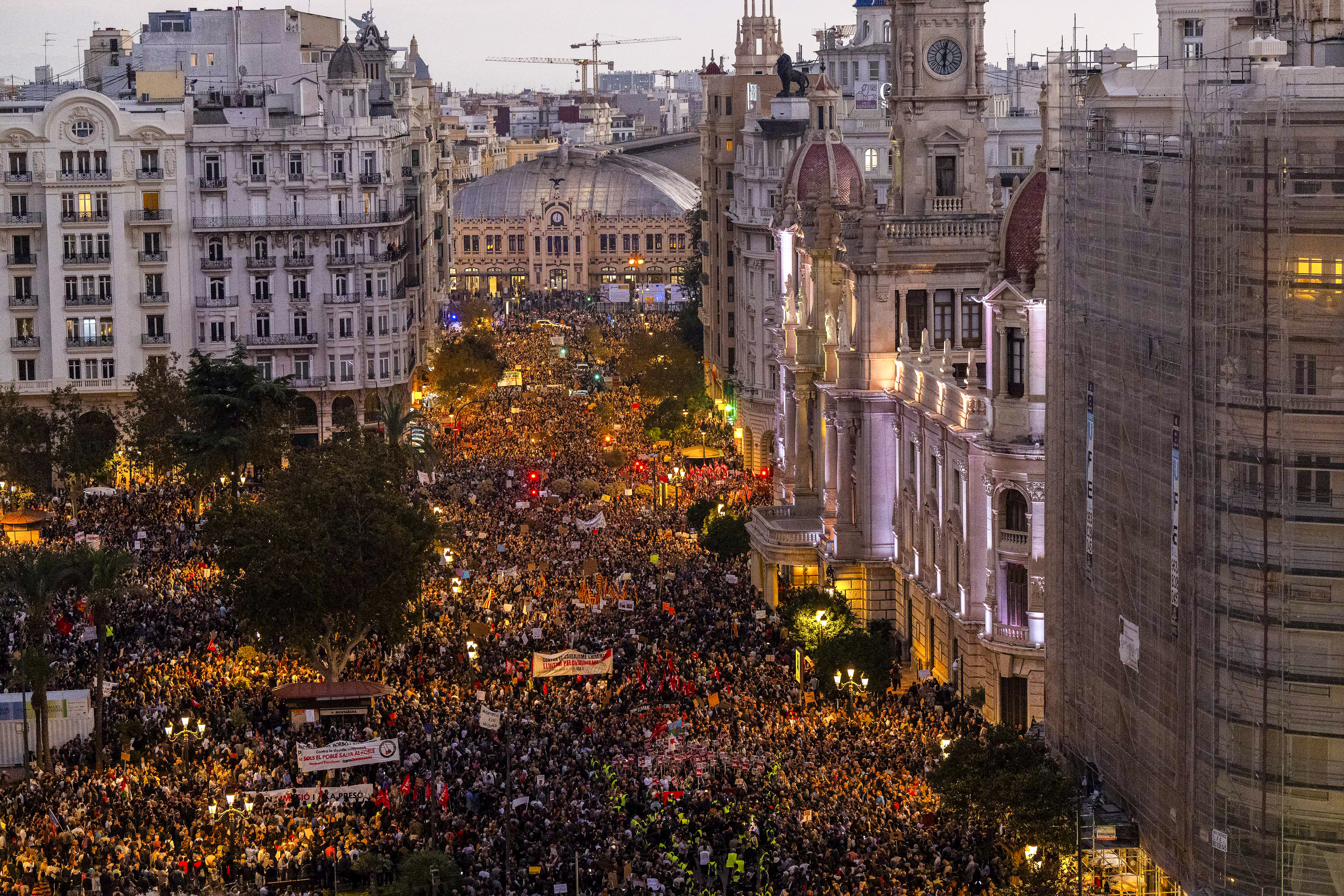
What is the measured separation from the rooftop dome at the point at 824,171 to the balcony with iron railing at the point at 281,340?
94.7 feet

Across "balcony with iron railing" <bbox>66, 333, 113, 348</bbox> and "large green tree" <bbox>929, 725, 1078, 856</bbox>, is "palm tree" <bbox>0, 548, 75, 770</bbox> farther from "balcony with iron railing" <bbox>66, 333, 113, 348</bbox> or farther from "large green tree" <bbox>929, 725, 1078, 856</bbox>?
"balcony with iron railing" <bbox>66, 333, 113, 348</bbox>

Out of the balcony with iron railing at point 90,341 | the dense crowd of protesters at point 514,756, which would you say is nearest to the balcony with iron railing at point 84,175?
the balcony with iron railing at point 90,341

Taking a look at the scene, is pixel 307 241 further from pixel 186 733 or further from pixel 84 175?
pixel 186 733

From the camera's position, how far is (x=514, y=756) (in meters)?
56.0

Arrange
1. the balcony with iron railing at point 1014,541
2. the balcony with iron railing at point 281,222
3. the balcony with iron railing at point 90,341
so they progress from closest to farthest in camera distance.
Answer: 1. the balcony with iron railing at point 1014,541
2. the balcony with iron railing at point 90,341
3. the balcony with iron railing at point 281,222

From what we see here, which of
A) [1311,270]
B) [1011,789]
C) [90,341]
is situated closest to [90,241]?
[90,341]

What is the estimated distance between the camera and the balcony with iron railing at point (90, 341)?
104m

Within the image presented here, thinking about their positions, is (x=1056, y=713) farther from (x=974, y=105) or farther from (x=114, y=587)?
(x=974, y=105)

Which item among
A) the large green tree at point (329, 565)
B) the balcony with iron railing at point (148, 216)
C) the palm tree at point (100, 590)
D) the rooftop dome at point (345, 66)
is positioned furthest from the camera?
the rooftop dome at point (345, 66)

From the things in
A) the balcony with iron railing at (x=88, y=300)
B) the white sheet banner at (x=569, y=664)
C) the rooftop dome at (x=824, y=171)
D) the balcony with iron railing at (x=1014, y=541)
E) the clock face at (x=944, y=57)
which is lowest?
the white sheet banner at (x=569, y=664)

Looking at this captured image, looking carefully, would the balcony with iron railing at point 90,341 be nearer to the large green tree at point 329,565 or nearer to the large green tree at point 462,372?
the large green tree at point 462,372

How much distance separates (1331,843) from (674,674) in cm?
3043

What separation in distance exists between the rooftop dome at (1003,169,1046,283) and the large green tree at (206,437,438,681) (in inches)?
791

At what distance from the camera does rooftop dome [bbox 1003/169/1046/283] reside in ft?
191
